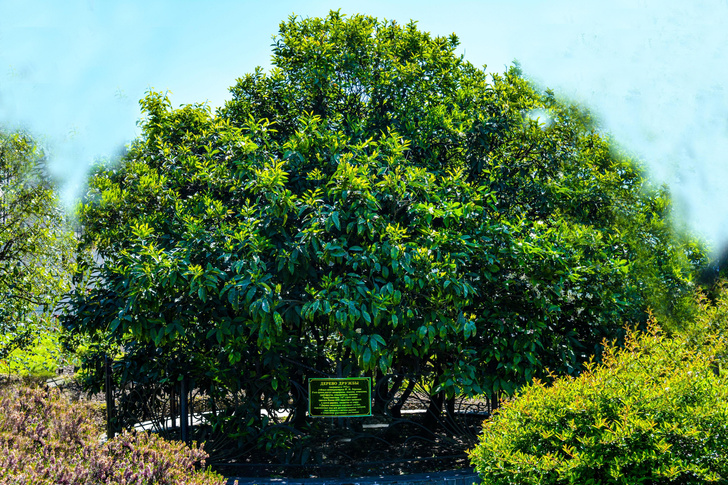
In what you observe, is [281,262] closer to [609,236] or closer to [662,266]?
[609,236]

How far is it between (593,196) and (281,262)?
391 cm

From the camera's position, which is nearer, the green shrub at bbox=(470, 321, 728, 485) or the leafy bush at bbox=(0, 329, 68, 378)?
the green shrub at bbox=(470, 321, 728, 485)

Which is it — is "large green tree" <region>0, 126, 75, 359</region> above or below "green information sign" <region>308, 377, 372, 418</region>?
above

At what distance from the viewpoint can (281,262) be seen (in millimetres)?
5020

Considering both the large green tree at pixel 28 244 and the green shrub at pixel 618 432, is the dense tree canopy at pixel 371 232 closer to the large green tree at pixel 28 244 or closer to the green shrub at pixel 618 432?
the green shrub at pixel 618 432

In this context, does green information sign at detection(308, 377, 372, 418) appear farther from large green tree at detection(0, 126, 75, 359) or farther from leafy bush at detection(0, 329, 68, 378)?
leafy bush at detection(0, 329, 68, 378)

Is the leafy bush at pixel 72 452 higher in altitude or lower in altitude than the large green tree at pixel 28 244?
lower

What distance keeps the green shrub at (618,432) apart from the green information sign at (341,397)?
1.78m

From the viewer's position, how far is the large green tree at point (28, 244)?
328 inches

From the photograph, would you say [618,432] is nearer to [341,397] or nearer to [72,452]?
[341,397]

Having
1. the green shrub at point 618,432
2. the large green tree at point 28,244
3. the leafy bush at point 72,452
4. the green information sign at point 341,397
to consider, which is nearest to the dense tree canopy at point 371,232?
the green information sign at point 341,397

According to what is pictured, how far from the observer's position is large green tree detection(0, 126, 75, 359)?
27.3 feet

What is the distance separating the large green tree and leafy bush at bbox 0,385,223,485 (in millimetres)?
4580

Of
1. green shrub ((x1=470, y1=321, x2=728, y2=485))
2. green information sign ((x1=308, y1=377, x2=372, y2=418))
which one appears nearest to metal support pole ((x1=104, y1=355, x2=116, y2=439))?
green information sign ((x1=308, y1=377, x2=372, y2=418))
